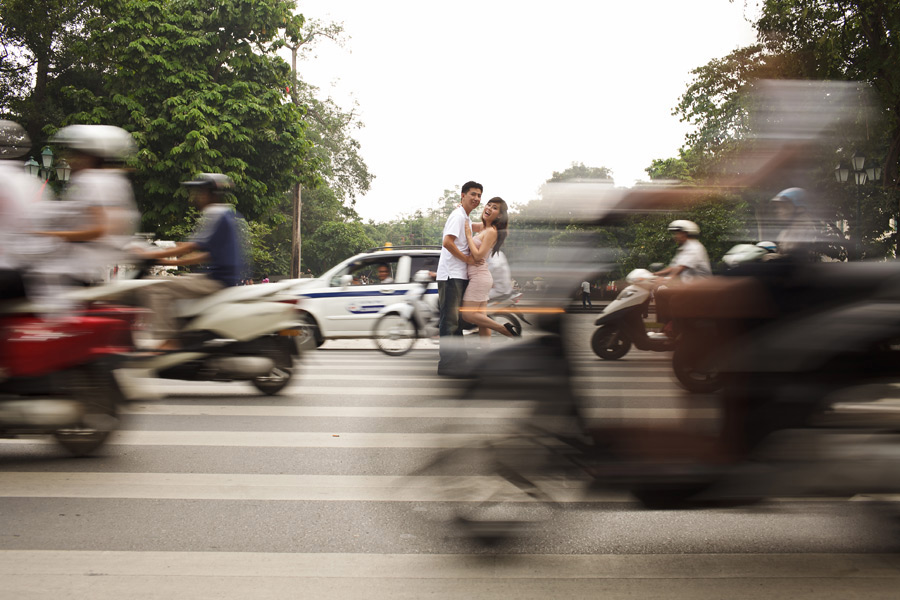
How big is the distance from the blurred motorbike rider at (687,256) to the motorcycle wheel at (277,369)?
425 centimetres

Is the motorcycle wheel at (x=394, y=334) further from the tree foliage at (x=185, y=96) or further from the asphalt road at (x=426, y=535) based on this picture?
the tree foliage at (x=185, y=96)

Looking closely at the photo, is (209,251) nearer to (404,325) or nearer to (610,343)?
(610,343)

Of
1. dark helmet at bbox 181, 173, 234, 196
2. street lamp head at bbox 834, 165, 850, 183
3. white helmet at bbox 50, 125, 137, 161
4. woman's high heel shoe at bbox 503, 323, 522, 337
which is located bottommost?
woman's high heel shoe at bbox 503, 323, 522, 337

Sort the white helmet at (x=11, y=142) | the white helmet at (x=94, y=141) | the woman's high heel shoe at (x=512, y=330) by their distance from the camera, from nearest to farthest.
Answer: the woman's high heel shoe at (x=512, y=330) → the white helmet at (x=94, y=141) → the white helmet at (x=11, y=142)

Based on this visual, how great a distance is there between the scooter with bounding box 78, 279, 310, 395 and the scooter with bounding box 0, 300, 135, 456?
3.93 feet

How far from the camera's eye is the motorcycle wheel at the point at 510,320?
3350 mm

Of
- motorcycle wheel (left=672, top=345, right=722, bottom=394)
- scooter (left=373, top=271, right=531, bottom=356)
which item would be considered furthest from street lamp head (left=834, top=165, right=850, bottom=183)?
scooter (left=373, top=271, right=531, bottom=356)

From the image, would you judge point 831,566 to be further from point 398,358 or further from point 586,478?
point 398,358

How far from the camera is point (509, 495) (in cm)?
298

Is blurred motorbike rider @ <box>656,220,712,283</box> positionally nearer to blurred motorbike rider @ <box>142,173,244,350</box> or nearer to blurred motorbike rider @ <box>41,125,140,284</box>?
blurred motorbike rider @ <box>41,125,140,284</box>

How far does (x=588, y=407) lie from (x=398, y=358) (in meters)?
8.40

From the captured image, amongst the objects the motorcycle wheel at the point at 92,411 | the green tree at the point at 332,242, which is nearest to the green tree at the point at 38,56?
the motorcycle wheel at the point at 92,411

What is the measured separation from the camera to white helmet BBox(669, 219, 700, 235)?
133 inches

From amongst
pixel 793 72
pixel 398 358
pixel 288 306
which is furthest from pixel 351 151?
pixel 793 72
